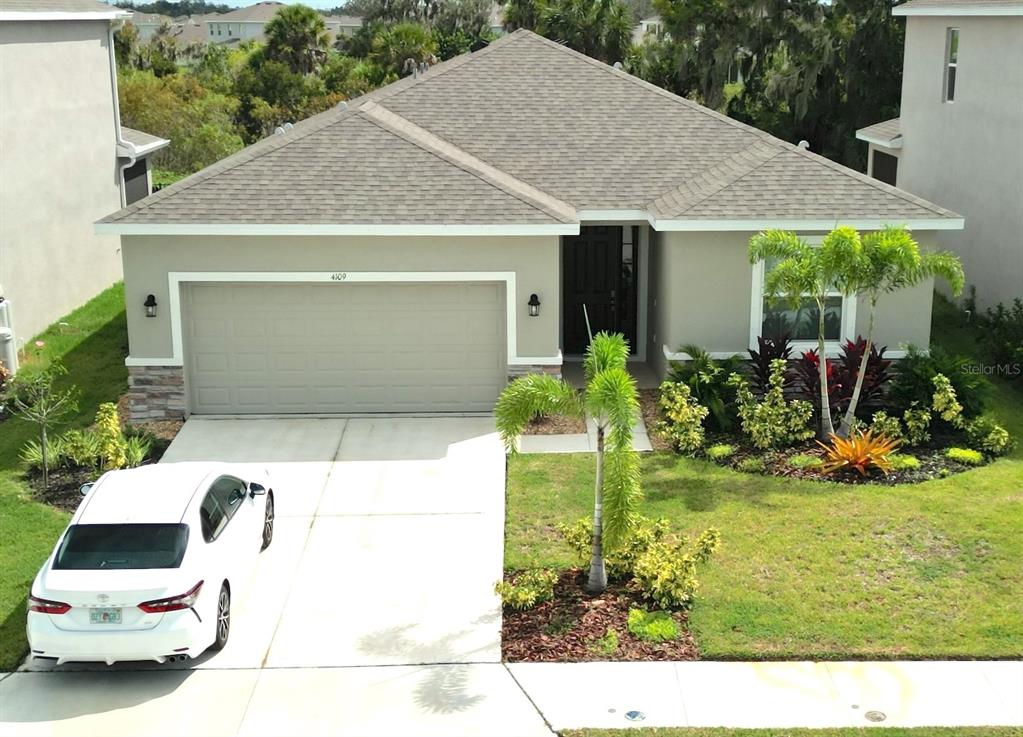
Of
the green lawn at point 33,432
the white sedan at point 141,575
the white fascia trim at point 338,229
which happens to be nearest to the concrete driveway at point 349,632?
the white sedan at point 141,575

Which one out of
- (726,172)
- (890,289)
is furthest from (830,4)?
(890,289)

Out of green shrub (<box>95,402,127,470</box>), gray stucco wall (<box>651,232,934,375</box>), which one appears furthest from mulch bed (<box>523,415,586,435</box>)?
green shrub (<box>95,402,127,470</box>)

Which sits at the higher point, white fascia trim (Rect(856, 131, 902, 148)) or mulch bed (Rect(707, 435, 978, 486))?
white fascia trim (Rect(856, 131, 902, 148))

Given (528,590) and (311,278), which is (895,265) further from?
(311,278)

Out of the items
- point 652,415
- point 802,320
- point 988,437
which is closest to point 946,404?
point 988,437

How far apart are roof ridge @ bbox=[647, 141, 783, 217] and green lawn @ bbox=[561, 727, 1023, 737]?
28.4 feet

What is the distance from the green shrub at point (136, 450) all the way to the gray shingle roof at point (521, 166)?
2.89m

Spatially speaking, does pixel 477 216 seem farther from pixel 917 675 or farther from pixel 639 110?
pixel 917 675

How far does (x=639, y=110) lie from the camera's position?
20.2 meters

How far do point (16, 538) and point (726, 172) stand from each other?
1080cm

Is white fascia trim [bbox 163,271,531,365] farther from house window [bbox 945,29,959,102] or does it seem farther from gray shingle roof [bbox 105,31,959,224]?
house window [bbox 945,29,959,102]

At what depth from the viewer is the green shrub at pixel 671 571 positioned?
11.4 metres

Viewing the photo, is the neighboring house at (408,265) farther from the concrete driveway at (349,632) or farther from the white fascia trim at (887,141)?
the white fascia trim at (887,141)

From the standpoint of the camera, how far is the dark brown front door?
1969cm
